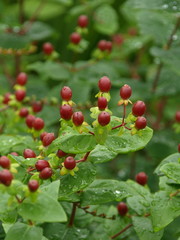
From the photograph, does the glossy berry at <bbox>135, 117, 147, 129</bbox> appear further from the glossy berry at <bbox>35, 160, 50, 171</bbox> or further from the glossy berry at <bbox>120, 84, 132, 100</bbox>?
the glossy berry at <bbox>35, 160, 50, 171</bbox>

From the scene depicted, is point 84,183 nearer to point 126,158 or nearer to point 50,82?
point 126,158

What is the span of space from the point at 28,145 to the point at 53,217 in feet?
1.62

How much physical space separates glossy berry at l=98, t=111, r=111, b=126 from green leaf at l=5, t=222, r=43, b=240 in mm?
304

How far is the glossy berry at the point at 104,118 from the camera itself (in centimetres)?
113

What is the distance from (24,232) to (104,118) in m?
0.34

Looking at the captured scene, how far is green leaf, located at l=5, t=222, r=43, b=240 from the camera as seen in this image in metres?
1.11

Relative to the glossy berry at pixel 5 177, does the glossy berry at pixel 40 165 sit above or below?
below

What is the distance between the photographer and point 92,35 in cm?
348

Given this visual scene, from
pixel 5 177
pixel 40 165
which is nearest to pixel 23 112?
pixel 40 165

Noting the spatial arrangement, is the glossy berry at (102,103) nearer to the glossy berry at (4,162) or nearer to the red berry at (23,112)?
the glossy berry at (4,162)

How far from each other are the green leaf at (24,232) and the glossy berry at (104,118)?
1.00 ft

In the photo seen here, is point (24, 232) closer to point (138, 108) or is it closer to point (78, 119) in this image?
point (78, 119)

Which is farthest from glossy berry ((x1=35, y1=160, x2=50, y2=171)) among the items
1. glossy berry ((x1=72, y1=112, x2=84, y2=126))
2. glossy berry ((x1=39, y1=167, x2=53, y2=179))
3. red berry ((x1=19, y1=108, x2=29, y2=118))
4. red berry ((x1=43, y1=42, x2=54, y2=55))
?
red berry ((x1=43, y1=42, x2=54, y2=55))

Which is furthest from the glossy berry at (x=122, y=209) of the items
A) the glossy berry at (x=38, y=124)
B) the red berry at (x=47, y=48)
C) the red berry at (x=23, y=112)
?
the red berry at (x=47, y=48)
